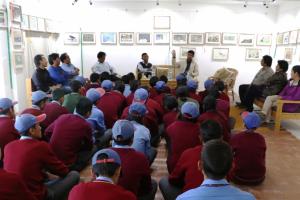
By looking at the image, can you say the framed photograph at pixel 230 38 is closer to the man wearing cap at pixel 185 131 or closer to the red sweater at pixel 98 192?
the man wearing cap at pixel 185 131

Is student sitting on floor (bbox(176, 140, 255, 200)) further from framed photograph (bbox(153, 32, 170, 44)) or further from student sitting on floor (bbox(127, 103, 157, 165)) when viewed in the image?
framed photograph (bbox(153, 32, 170, 44))

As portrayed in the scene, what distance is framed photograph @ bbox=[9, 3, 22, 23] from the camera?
6391 mm

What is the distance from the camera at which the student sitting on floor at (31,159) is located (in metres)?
2.29

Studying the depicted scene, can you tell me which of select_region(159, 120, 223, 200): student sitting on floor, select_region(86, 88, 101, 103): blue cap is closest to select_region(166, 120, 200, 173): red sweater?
select_region(159, 120, 223, 200): student sitting on floor

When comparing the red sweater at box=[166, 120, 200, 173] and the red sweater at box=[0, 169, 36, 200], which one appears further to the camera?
the red sweater at box=[166, 120, 200, 173]

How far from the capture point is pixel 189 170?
2.26 meters

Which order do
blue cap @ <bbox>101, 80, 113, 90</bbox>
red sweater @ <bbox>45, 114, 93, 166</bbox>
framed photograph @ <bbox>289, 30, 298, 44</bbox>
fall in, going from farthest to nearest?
framed photograph @ <bbox>289, 30, 298, 44</bbox>
blue cap @ <bbox>101, 80, 113, 90</bbox>
red sweater @ <bbox>45, 114, 93, 166</bbox>

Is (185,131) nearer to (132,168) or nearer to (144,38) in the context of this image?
(132,168)

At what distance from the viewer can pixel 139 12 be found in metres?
9.88

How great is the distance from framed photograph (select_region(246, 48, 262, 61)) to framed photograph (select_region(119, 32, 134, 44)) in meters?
4.03

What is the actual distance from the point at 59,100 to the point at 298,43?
6454mm

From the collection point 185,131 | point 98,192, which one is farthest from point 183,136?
point 98,192

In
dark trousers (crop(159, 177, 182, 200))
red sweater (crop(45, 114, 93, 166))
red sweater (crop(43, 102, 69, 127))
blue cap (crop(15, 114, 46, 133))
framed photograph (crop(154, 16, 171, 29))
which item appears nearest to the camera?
blue cap (crop(15, 114, 46, 133))

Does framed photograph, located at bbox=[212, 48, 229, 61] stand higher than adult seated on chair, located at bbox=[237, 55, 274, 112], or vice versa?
framed photograph, located at bbox=[212, 48, 229, 61]
